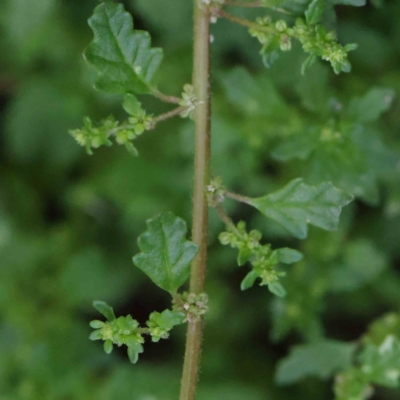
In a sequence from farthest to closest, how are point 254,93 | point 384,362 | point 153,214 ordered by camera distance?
point 153,214
point 254,93
point 384,362

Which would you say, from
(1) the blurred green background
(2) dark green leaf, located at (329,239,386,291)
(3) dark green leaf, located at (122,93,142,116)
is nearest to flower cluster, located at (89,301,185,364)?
(3) dark green leaf, located at (122,93,142,116)

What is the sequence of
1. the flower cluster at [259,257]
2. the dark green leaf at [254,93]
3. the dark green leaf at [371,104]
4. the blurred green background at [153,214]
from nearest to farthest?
the flower cluster at [259,257] → the dark green leaf at [371,104] → the dark green leaf at [254,93] → the blurred green background at [153,214]

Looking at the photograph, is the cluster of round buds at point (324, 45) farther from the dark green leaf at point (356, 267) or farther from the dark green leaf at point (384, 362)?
the dark green leaf at point (356, 267)

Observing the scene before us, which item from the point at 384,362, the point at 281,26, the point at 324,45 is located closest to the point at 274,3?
the point at 281,26

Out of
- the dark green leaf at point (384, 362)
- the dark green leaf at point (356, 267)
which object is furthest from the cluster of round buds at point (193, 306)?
the dark green leaf at point (356, 267)

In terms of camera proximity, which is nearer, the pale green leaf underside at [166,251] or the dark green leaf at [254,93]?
the pale green leaf underside at [166,251]

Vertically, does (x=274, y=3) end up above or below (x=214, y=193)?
above

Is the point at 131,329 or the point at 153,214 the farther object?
the point at 153,214

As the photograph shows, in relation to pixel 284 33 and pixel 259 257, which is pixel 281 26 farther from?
pixel 259 257

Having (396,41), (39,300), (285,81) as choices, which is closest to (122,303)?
(39,300)
